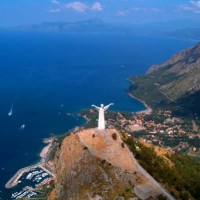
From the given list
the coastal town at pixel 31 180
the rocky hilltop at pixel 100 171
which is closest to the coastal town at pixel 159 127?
the coastal town at pixel 31 180

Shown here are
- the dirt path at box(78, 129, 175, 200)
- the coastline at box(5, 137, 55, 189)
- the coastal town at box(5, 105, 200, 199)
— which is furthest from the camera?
the coastline at box(5, 137, 55, 189)

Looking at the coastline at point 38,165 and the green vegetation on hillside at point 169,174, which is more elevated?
the green vegetation on hillside at point 169,174

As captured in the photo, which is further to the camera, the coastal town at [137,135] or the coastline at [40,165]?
the coastline at [40,165]

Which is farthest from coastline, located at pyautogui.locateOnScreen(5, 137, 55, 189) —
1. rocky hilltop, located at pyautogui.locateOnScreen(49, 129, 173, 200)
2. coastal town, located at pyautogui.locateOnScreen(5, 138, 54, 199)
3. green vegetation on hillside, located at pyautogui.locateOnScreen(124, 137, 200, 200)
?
green vegetation on hillside, located at pyautogui.locateOnScreen(124, 137, 200, 200)

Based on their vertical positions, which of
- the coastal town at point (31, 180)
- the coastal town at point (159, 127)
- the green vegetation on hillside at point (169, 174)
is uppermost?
the green vegetation on hillside at point (169, 174)

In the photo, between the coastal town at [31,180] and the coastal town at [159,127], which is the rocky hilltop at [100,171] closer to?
the coastal town at [31,180]

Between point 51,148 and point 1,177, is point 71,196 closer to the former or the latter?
point 1,177

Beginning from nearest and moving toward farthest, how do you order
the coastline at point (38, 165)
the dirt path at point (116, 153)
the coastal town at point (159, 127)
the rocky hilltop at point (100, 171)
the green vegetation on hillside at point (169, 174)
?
the rocky hilltop at point (100, 171) < the dirt path at point (116, 153) < the green vegetation on hillside at point (169, 174) < the coastline at point (38, 165) < the coastal town at point (159, 127)

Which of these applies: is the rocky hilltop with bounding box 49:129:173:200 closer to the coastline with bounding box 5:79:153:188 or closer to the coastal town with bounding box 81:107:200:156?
the coastline with bounding box 5:79:153:188
